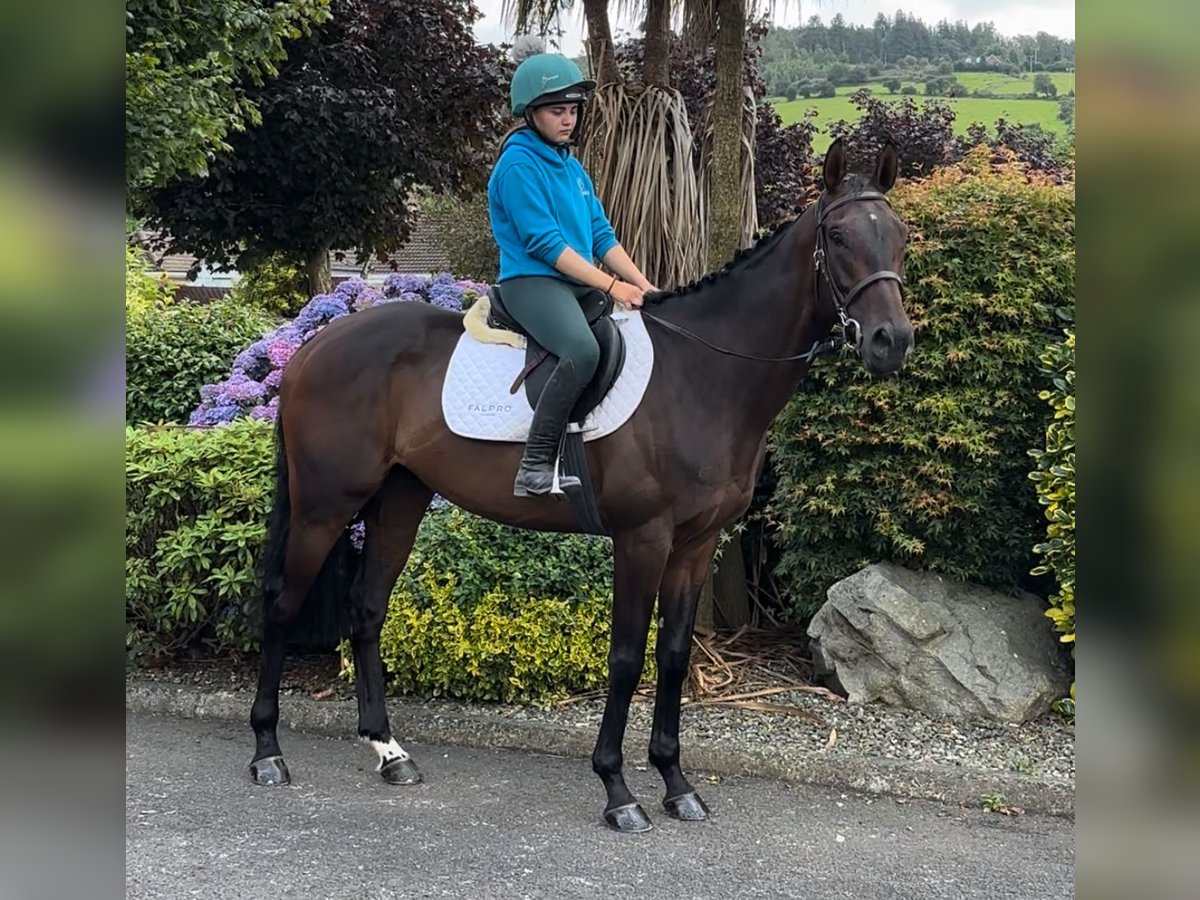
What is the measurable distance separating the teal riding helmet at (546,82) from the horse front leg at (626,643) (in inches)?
67.6

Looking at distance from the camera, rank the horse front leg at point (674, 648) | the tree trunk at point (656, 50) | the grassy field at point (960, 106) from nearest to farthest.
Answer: the horse front leg at point (674, 648)
the tree trunk at point (656, 50)
the grassy field at point (960, 106)

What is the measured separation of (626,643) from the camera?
13.8 ft

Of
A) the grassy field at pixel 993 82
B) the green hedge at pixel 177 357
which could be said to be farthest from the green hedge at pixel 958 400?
the green hedge at pixel 177 357

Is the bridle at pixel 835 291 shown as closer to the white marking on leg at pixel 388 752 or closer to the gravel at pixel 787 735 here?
the gravel at pixel 787 735

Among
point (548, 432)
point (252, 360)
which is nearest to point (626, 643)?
point (548, 432)

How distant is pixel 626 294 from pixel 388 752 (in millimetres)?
2308

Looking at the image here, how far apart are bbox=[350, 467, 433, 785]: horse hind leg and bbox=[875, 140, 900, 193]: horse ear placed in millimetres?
2440

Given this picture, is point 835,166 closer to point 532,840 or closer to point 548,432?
point 548,432

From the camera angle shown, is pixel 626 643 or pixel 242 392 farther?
pixel 242 392

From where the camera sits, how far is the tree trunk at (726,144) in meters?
5.73

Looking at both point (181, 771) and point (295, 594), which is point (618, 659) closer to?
point (295, 594)

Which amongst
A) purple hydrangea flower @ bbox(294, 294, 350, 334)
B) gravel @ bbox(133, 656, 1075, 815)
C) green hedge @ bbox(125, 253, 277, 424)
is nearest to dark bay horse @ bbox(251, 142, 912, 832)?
gravel @ bbox(133, 656, 1075, 815)

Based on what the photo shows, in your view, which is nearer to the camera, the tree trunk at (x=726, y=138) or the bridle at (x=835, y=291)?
the bridle at (x=835, y=291)
